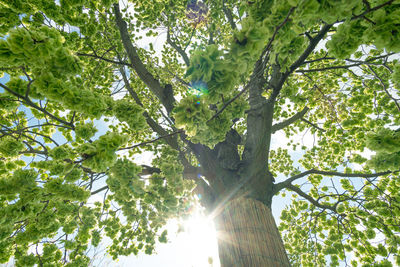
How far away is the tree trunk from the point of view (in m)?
2.14

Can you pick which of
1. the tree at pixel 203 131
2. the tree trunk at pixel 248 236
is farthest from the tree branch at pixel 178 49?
the tree trunk at pixel 248 236

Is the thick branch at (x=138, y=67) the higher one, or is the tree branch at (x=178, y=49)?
the tree branch at (x=178, y=49)

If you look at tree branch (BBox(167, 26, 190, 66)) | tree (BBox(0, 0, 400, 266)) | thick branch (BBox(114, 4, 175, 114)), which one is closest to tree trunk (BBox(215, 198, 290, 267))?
tree (BBox(0, 0, 400, 266))

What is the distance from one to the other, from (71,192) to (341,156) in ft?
22.9

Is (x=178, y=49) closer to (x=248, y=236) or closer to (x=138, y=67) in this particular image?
(x=138, y=67)

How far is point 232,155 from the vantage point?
3.50 meters

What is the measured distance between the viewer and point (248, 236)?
2283 mm

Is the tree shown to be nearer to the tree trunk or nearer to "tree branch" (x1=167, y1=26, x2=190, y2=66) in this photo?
the tree trunk

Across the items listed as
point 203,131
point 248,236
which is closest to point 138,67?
point 203,131

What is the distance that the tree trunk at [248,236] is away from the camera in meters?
2.14

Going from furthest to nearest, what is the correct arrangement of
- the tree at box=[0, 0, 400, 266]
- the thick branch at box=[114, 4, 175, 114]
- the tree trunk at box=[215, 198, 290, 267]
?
the thick branch at box=[114, 4, 175, 114] → the tree trunk at box=[215, 198, 290, 267] → the tree at box=[0, 0, 400, 266]

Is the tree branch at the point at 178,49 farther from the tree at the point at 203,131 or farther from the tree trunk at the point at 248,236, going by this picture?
the tree trunk at the point at 248,236

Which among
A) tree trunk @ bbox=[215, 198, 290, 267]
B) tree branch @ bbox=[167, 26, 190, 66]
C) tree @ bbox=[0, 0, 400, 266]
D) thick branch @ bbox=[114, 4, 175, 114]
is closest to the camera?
tree @ bbox=[0, 0, 400, 266]

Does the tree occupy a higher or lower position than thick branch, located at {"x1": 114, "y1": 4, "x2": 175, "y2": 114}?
lower
